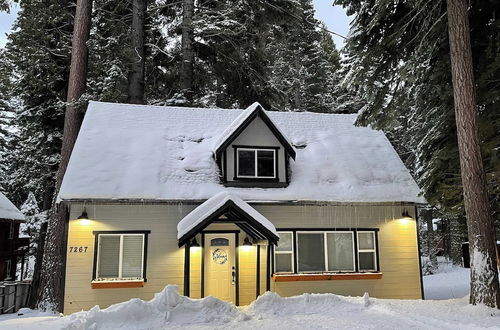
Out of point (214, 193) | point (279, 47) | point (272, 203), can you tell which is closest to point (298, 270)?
point (272, 203)

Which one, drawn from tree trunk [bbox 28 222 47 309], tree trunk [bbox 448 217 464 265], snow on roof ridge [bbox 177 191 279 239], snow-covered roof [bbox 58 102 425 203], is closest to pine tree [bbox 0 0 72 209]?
tree trunk [bbox 28 222 47 309]

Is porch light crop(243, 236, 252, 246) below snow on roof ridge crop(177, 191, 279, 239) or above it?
below

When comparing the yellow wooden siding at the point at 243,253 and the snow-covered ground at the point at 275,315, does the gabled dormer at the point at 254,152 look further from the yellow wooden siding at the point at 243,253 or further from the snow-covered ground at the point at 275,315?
the snow-covered ground at the point at 275,315

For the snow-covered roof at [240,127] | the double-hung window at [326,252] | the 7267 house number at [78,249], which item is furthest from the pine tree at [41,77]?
the double-hung window at [326,252]

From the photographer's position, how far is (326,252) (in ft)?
39.4

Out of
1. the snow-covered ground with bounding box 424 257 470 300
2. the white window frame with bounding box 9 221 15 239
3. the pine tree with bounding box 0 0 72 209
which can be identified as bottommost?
the snow-covered ground with bounding box 424 257 470 300

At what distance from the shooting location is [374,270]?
12.0 meters

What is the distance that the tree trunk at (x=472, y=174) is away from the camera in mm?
8023

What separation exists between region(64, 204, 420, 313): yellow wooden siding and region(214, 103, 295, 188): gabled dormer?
3.15 ft

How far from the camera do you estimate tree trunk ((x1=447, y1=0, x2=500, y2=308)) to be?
8023 millimetres

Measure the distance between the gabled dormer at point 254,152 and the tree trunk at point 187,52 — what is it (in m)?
6.74

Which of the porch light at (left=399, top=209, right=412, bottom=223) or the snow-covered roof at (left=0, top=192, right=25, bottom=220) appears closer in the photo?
the porch light at (left=399, top=209, right=412, bottom=223)

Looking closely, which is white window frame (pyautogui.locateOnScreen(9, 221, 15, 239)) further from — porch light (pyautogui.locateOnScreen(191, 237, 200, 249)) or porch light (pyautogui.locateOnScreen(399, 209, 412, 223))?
porch light (pyautogui.locateOnScreen(399, 209, 412, 223))

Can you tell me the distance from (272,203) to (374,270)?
3652mm
